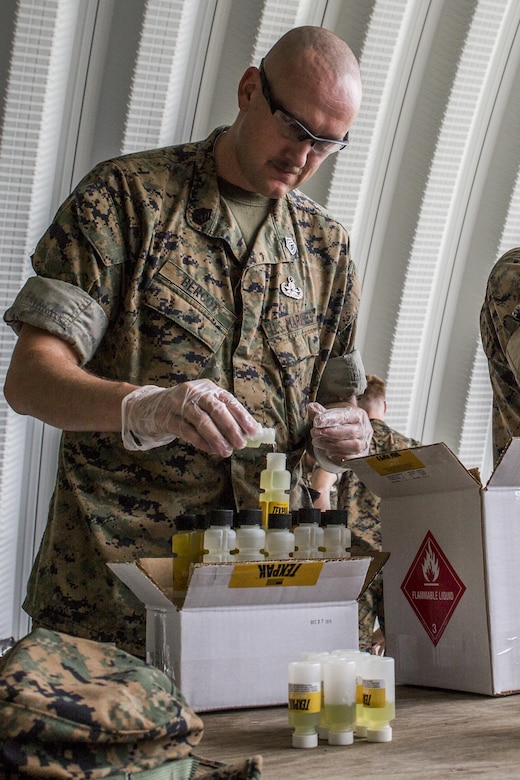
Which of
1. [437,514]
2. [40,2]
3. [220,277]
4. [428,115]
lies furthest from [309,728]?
[428,115]

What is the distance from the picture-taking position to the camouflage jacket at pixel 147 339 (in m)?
2.14

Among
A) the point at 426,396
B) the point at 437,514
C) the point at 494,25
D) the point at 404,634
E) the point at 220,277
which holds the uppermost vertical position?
the point at 494,25

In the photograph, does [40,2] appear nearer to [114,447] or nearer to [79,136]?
[79,136]

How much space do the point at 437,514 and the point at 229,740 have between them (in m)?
0.73

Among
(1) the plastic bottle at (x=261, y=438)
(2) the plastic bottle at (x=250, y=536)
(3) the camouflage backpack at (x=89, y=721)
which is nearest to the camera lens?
(3) the camouflage backpack at (x=89, y=721)

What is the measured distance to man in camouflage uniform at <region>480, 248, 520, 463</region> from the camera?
264 cm

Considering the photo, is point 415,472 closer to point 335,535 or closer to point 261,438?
point 335,535

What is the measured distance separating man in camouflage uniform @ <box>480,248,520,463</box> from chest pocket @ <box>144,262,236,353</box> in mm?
880

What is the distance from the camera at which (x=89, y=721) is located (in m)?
1.00

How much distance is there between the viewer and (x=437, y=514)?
1943mm

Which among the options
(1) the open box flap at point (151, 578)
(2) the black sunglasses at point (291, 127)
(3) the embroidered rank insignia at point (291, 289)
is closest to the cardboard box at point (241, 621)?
(1) the open box flap at point (151, 578)

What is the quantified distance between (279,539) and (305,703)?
40 centimetres

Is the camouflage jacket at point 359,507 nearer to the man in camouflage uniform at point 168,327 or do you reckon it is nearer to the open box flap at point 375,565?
the man in camouflage uniform at point 168,327

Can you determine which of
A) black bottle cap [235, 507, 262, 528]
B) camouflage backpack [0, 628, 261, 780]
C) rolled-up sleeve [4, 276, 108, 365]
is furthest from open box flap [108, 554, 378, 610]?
rolled-up sleeve [4, 276, 108, 365]
